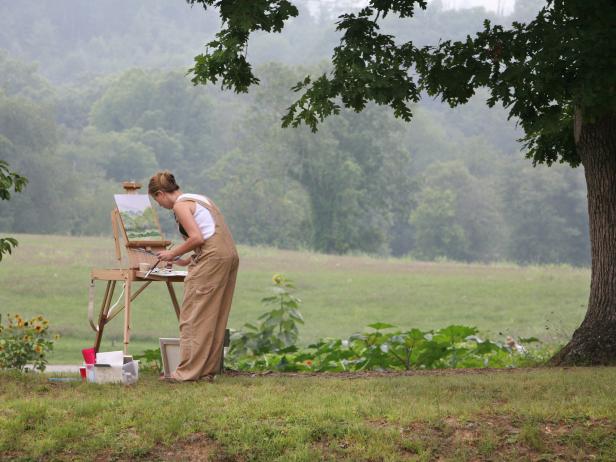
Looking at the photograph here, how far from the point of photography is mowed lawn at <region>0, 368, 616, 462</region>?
256 inches

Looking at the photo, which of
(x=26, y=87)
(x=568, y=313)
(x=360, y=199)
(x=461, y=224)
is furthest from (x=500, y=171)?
(x=568, y=313)

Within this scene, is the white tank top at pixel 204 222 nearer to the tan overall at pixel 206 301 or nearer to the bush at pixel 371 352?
the tan overall at pixel 206 301

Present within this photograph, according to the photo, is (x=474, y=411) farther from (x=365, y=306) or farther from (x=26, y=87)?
(x=26, y=87)

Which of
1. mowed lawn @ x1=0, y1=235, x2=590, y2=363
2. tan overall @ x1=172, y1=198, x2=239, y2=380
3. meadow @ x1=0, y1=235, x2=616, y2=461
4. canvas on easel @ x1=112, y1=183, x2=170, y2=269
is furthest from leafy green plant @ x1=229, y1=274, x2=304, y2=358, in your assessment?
mowed lawn @ x1=0, y1=235, x2=590, y2=363

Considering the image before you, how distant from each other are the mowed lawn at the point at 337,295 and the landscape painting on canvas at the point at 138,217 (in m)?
12.3

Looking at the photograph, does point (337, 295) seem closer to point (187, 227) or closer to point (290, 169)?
point (187, 227)

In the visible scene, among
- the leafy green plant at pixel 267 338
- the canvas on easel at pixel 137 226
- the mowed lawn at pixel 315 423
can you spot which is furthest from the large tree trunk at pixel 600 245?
the canvas on easel at pixel 137 226

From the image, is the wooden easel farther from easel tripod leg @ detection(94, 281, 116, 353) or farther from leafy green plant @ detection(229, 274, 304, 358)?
leafy green plant @ detection(229, 274, 304, 358)

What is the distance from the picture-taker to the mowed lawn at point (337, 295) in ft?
87.4

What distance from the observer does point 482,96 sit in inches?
3472

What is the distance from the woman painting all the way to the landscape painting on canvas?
1.34 metres

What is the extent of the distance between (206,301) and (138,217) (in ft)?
6.01

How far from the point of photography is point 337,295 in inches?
1255

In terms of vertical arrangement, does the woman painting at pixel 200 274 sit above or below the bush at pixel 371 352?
above
